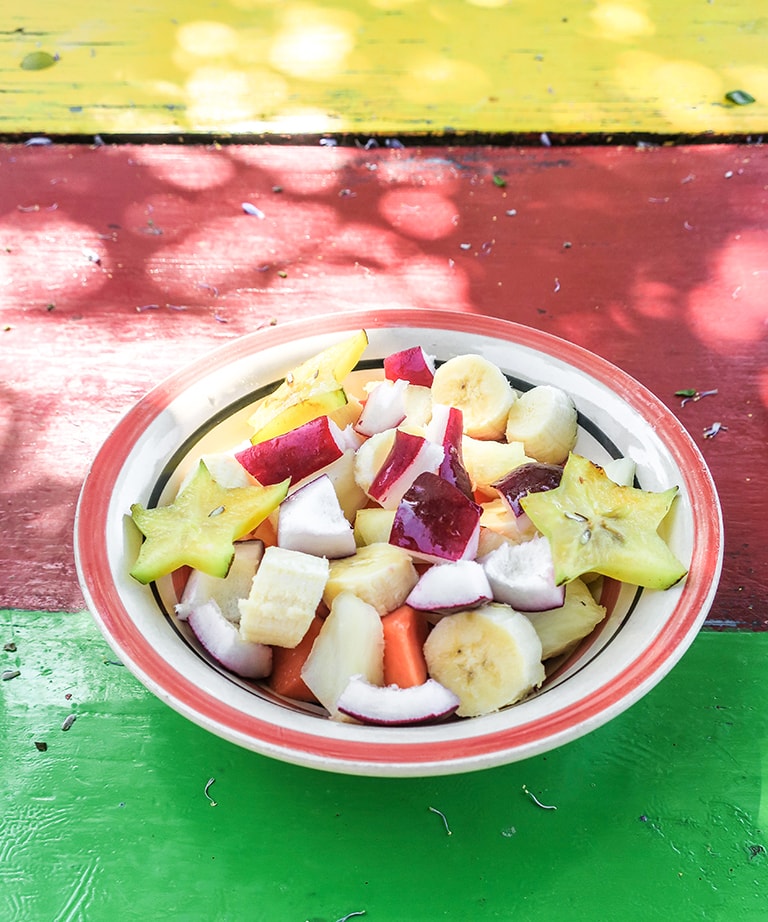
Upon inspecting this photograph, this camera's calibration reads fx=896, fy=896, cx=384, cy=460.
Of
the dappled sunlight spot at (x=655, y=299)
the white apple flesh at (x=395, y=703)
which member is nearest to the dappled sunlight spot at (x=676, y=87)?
the dappled sunlight spot at (x=655, y=299)

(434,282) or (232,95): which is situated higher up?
(232,95)

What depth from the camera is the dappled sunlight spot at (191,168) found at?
1.76 m

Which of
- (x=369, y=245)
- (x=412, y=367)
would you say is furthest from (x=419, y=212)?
(x=412, y=367)

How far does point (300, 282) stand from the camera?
1.56 meters

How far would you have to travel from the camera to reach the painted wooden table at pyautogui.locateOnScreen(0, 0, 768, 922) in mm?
859

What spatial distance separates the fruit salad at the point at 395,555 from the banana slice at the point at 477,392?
0.05 metres

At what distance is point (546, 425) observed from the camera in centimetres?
105

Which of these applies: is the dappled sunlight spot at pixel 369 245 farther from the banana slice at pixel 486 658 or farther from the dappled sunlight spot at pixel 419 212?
the banana slice at pixel 486 658

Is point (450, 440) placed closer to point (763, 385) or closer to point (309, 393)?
point (309, 393)

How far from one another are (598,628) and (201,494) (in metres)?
0.43

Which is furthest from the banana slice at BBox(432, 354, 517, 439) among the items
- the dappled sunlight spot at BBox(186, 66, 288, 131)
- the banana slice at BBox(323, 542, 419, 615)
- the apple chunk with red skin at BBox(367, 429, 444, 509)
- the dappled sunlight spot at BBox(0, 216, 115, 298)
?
the dappled sunlight spot at BBox(186, 66, 288, 131)

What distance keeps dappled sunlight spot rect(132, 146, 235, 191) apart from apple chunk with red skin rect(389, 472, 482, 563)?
1.08m

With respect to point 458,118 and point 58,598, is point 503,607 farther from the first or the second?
point 458,118

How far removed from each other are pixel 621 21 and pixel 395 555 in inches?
73.1
